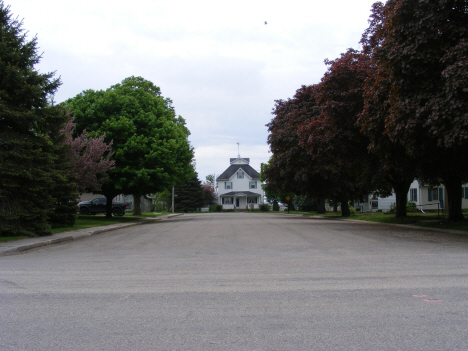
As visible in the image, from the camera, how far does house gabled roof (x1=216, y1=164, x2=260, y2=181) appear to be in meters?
88.3

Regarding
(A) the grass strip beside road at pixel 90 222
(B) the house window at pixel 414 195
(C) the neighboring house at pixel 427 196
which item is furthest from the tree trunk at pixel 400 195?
(B) the house window at pixel 414 195

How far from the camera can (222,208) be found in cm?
8519

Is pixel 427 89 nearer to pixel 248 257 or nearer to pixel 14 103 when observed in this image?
pixel 248 257

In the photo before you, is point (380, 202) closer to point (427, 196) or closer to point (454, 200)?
point (427, 196)

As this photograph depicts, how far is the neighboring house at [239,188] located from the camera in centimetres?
8731

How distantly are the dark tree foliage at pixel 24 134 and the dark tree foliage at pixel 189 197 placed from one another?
61305 millimetres

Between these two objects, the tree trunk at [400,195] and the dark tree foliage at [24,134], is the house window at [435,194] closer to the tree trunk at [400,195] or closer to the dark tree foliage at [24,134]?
the tree trunk at [400,195]

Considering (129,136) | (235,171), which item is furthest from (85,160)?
(235,171)

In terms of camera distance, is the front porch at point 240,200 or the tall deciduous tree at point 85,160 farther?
the front porch at point 240,200

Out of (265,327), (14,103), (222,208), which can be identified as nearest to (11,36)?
(14,103)

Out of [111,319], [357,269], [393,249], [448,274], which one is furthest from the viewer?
[393,249]

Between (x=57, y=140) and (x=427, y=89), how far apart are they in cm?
1516

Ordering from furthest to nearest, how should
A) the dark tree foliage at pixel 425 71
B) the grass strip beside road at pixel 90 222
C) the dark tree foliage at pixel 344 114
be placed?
the dark tree foliage at pixel 344 114
the grass strip beside road at pixel 90 222
the dark tree foliage at pixel 425 71

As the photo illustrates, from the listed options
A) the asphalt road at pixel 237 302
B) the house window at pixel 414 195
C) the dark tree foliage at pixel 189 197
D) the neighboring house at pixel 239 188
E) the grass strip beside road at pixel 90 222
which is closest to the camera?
the asphalt road at pixel 237 302
